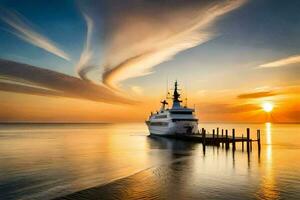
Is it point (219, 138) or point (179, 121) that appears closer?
point (219, 138)

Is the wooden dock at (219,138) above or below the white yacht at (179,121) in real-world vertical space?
below

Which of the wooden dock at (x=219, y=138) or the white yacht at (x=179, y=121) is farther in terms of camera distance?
the white yacht at (x=179, y=121)

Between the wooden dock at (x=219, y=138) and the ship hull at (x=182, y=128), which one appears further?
the ship hull at (x=182, y=128)

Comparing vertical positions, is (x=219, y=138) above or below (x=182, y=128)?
below

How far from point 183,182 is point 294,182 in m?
9.67

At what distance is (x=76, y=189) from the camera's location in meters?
24.9

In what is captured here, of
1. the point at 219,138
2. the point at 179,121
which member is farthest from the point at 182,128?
the point at 219,138

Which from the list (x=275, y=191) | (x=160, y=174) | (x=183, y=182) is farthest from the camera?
(x=160, y=174)

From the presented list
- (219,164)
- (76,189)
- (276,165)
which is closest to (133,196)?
(76,189)

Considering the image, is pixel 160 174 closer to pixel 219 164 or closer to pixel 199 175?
pixel 199 175

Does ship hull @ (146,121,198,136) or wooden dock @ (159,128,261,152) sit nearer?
wooden dock @ (159,128,261,152)

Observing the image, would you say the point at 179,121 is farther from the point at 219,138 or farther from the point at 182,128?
the point at 219,138

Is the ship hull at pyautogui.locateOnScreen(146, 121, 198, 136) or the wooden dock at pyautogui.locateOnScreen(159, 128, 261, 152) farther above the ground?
the ship hull at pyautogui.locateOnScreen(146, 121, 198, 136)

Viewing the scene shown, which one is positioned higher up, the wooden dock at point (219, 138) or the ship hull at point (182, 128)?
the ship hull at point (182, 128)
